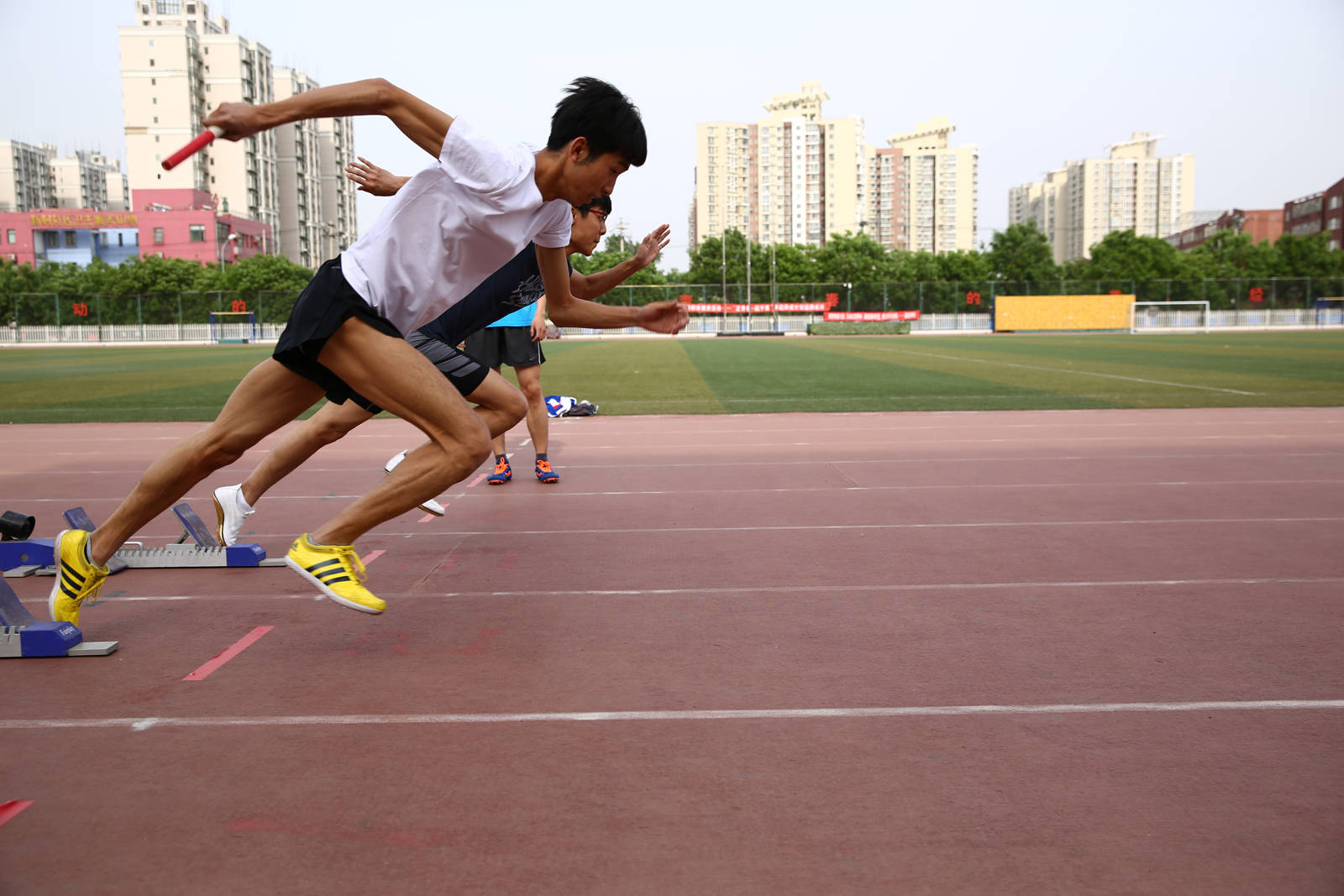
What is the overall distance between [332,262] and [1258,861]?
10.2ft

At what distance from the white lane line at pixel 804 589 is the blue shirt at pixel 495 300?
3.98 ft

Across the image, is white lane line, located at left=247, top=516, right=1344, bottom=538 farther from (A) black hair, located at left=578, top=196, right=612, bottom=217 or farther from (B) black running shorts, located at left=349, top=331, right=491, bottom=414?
(A) black hair, located at left=578, top=196, right=612, bottom=217

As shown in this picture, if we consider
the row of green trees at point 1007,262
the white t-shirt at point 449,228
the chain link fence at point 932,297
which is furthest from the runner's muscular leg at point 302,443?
the row of green trees at point 1007,262

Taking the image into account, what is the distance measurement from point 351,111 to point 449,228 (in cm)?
45

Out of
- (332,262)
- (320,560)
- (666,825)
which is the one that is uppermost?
(332,262)

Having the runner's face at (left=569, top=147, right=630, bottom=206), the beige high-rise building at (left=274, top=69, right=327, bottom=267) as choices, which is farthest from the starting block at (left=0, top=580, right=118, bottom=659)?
the beige high-rise building at (left=274, top=69, right=327, bottom=267)

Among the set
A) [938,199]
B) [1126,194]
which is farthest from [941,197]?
[1126,194]

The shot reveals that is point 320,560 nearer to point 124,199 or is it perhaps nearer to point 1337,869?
point 1337,869

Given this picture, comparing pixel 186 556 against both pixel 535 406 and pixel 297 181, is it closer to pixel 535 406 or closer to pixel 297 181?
pixel 535 406

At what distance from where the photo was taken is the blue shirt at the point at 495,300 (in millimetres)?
4336

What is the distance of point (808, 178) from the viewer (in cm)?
14488

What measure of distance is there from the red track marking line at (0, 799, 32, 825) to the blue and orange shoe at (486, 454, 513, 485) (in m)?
5.03

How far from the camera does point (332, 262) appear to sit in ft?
11.3

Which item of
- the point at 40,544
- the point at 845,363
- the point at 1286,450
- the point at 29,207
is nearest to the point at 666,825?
the point at 40,544
